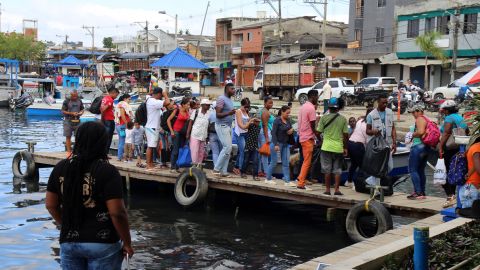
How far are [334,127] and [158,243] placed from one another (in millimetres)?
3577

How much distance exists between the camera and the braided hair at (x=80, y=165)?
466cm

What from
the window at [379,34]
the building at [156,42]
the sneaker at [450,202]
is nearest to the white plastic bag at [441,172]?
the sneaker at [450,202]

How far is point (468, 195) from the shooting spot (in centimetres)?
786

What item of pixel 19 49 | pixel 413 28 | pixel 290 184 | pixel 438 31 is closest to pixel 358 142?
pixel 290 184

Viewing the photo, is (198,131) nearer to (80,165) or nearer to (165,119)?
(165,119)

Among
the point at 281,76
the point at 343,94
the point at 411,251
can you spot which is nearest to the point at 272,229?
the point at 411,251

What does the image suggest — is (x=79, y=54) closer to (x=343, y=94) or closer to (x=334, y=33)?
(x=334, y=33)

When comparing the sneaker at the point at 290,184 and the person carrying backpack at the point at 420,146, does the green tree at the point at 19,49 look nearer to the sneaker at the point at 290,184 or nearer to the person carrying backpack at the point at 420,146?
the sneaker at the point at 290,184

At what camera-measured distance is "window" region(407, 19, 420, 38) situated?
4591 centimetres

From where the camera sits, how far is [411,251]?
7117 mm

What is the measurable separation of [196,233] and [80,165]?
7.41 metres

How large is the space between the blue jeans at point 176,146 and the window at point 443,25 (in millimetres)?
33303

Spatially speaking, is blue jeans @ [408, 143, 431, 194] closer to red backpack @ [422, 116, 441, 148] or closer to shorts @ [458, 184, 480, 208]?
red backpack @ [422, 116, 441, 148]

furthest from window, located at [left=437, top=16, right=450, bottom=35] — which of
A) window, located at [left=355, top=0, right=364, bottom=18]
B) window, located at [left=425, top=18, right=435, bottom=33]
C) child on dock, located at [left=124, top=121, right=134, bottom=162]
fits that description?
child on dock, located at [left=124, top=121, right=134, bottom=162]
